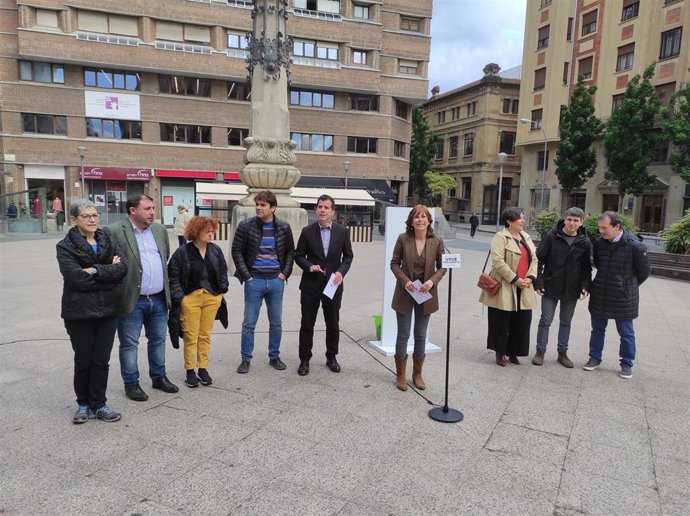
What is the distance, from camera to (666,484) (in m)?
3.29

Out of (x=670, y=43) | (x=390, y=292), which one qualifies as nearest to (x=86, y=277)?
(x=390, y=292)

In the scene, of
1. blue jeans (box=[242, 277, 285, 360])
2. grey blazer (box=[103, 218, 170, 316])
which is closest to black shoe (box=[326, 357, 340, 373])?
blue jeans (box=[242, 277, 285, 360])

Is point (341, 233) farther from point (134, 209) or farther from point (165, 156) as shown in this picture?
point (165, 156)

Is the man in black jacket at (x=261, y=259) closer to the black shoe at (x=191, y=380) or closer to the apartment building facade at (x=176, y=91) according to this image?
the black shoe at (x=191, y=380)

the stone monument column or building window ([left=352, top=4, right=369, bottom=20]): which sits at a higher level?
building window ([left=352, top=4, right=369, bottom=20])

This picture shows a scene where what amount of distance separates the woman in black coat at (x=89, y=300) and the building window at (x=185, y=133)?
3102 centimetres

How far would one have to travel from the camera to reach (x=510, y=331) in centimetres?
575

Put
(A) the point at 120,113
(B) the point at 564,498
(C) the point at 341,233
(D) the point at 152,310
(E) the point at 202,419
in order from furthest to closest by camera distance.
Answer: (A) the point at 120,113, (C) the point at 341,233, (D) the point at 152,310, (E) the point at 202,419, (B) the point at 564,498

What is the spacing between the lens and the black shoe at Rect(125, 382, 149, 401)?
438cm

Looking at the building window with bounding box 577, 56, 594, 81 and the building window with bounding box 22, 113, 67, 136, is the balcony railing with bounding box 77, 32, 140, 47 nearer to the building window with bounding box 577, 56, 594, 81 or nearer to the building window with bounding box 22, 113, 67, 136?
the building window with bounding box 22, 113, 67, 136

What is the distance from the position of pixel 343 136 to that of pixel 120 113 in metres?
14.8

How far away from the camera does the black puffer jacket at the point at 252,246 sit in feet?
16.2

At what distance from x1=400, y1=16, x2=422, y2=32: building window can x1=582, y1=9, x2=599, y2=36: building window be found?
13441 millimetres

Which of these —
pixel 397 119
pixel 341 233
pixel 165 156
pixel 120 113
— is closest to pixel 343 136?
pixel 397 119
